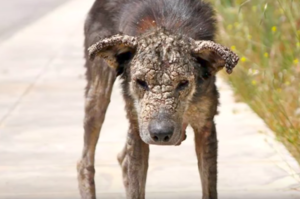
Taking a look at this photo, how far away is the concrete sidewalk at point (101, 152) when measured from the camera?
302 inches

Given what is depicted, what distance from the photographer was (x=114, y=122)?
10.1 m

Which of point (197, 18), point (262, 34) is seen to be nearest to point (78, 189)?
point (197, 18)

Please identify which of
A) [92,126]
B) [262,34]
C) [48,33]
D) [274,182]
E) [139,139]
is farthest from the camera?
[48,33]

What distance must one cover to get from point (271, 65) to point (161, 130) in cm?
464

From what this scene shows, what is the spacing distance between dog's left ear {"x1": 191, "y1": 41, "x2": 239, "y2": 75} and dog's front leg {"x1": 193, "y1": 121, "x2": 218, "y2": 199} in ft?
1.68

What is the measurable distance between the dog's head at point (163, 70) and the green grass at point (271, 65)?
2.01 meters

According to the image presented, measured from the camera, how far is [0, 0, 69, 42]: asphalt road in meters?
18.7

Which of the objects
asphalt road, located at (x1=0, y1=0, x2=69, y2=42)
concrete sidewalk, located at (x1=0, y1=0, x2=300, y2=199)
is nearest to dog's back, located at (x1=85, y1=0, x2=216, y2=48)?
concrete sidewalk, located at (x1=0, y1=0, x2=300, y2=199)

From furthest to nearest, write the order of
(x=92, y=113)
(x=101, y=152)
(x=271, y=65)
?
(x=271, y=65) < (x=101, y=152) < (x=92, y=113)

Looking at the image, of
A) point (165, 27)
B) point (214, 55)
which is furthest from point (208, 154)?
point (165, 27)

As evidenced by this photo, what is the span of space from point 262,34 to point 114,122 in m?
2.07

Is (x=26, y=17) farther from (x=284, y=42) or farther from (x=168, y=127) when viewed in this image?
(x=168, y=127)

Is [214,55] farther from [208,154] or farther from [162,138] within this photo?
[208,154]

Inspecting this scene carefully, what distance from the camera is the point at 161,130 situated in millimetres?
5383
